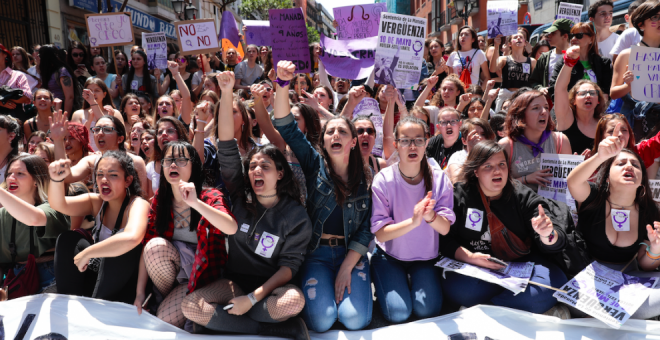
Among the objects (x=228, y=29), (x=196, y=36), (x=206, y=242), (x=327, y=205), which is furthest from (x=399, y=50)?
(x=228, y=29)

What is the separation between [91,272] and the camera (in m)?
2.97

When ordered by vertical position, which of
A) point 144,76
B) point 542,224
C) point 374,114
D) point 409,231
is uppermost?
point 144,76

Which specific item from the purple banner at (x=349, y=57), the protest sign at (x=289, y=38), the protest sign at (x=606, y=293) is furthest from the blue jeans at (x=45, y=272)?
the purple banner at (x=349, y=57)

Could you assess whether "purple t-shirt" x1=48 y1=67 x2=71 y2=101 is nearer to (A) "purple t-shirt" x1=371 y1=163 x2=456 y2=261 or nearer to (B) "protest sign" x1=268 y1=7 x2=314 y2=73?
(B) "protest sign" x1=268 y1=7 x2=314 y2=73

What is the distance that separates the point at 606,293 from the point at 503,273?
581 mm

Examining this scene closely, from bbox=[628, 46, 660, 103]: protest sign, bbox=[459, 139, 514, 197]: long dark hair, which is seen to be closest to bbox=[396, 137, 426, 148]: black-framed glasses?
bbox=[459, 139, 514, 197]: long dark hair

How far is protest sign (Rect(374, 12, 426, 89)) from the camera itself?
429cm

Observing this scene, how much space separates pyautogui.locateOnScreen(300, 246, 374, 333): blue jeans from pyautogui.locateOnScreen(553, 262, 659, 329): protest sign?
117 cm

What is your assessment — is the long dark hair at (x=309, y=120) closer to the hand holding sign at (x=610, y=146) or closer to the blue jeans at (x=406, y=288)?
the blue jeans at (x=406, y=288)

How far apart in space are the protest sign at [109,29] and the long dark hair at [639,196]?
22.6 ft

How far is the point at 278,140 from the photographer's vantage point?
354cm

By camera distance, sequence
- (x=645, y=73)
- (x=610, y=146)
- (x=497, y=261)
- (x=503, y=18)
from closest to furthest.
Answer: (x=610, y=146) → (x=497, y=261) → (x=645, y=73) → (x=503, y=18)

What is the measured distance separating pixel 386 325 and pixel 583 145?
2.49 meters

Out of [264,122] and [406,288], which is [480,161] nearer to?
[406,288]
